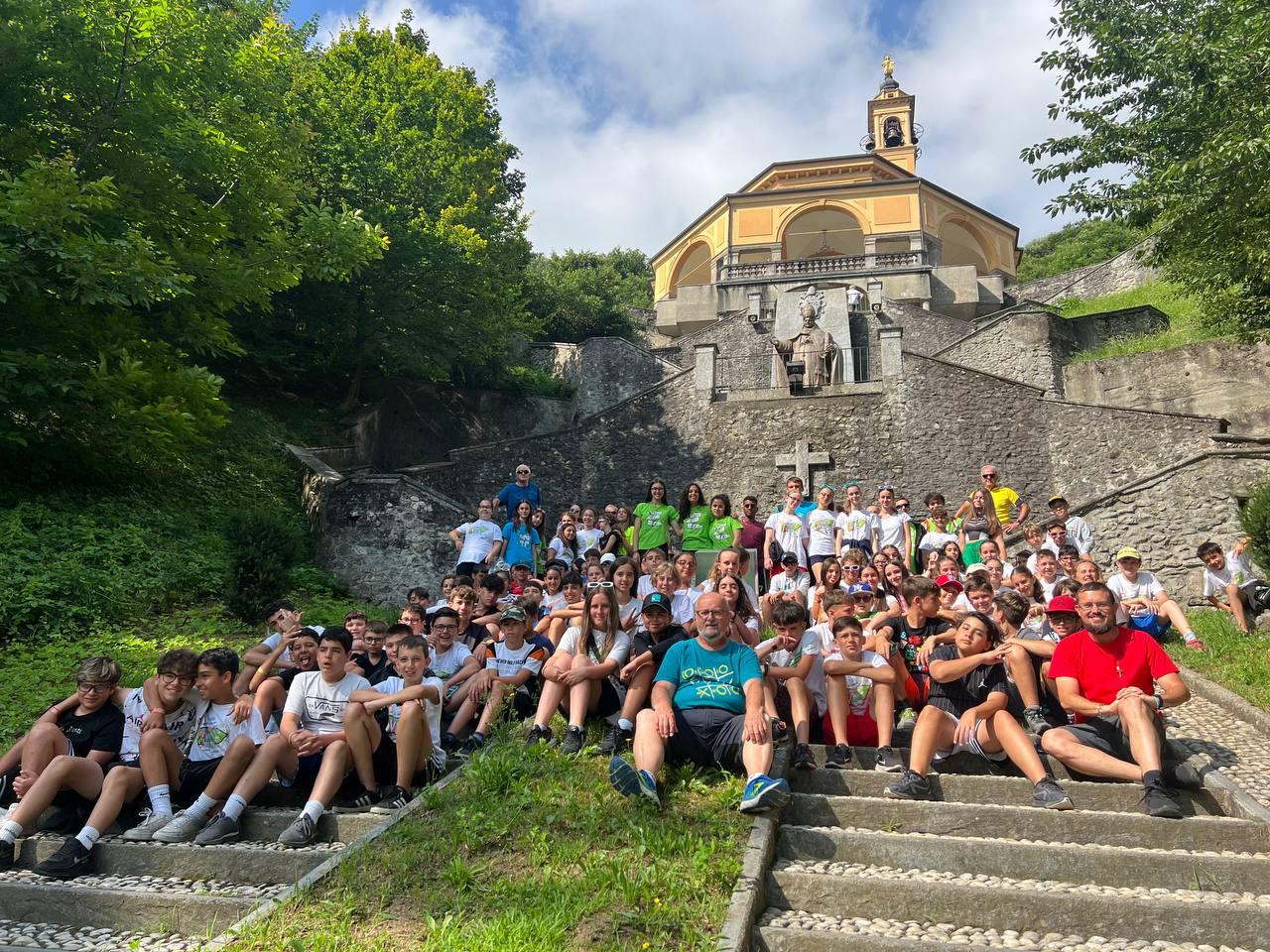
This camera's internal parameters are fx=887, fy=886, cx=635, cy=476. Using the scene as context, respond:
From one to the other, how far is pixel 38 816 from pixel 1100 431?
1727 cm

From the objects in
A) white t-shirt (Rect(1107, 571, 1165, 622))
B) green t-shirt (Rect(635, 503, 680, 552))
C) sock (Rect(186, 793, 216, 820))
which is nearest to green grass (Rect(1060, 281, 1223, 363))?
white t-shirt (Rect(1107, 571, 1165, 622))

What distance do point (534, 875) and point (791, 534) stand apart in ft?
Result: 22.8

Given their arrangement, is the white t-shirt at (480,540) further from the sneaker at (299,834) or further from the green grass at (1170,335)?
the green grass at (1170,335)

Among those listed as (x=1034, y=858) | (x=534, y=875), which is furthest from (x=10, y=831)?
(x=1034, y=858)

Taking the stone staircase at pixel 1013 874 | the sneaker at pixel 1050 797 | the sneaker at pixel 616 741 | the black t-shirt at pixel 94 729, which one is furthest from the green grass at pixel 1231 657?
the black t-shirt at pixel 94 729

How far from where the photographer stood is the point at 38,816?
Result: 485cm

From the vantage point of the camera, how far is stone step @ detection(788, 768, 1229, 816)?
4.72 metres

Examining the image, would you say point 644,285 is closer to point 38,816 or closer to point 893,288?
point 893,288

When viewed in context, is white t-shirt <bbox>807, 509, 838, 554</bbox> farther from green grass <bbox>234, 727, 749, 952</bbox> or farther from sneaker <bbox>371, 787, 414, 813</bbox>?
sneaker <bbox>371, 787, 414, 813</bbox>

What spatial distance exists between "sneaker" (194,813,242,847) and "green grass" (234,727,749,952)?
1.06 meters

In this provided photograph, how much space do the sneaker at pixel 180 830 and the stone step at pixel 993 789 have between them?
3.30 m

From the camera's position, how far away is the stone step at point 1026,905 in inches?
140

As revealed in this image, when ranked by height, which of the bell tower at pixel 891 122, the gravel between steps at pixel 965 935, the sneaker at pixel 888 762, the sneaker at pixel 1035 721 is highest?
the bell tower at pixel 891 122

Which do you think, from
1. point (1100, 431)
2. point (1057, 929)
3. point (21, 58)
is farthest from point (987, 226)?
point (1057, 929)
